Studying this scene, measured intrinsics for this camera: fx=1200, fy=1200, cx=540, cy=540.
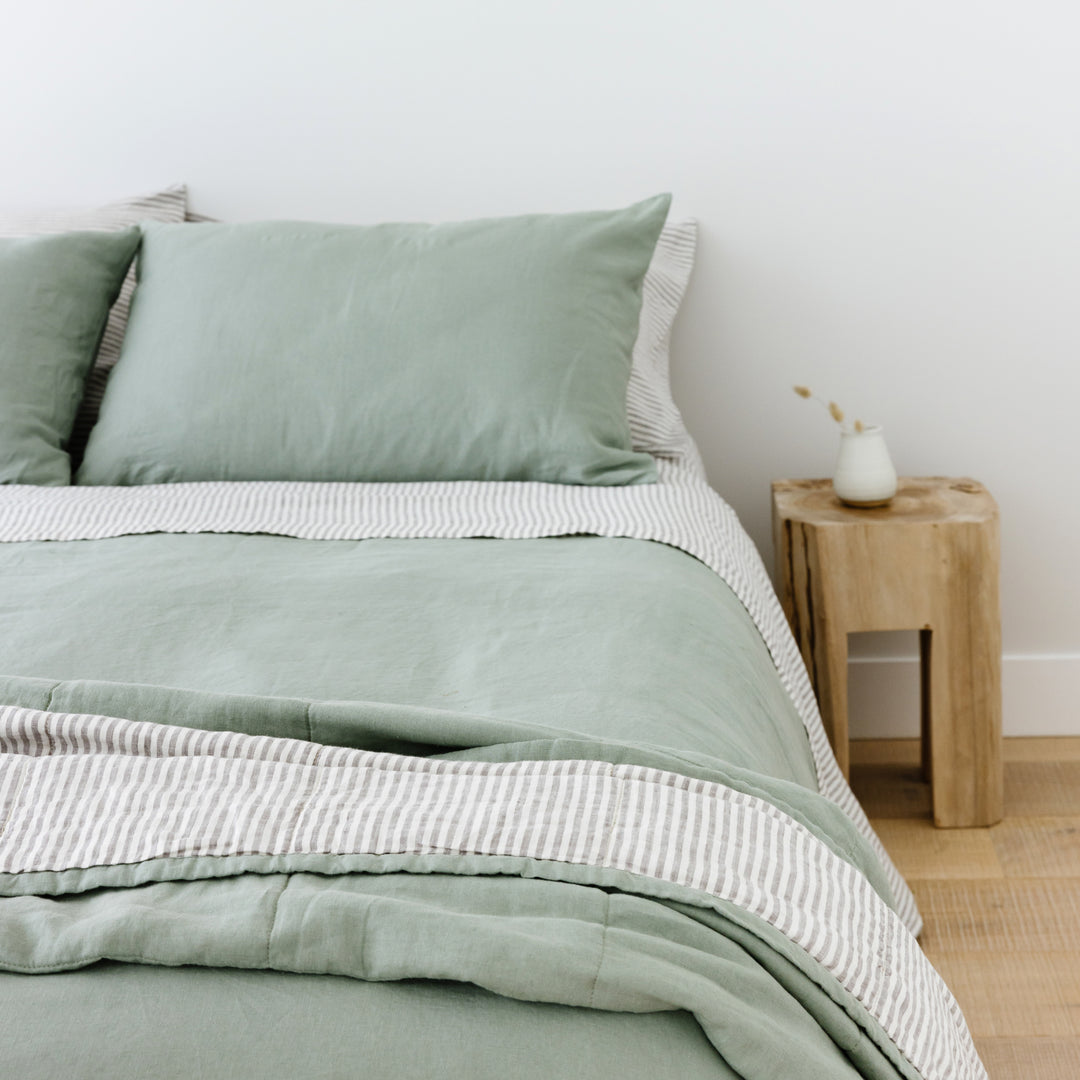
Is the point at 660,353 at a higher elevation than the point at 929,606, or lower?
higher

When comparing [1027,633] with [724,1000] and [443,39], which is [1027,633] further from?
[724,1000]

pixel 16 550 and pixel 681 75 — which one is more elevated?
pixel 681 75

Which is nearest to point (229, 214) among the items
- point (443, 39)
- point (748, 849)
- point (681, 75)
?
point (443, 39)

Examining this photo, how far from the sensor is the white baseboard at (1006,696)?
2.26 m

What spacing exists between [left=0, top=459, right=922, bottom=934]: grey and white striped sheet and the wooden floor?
0.35ft

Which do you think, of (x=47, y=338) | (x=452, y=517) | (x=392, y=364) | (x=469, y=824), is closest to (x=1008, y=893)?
(x=452, y=517)

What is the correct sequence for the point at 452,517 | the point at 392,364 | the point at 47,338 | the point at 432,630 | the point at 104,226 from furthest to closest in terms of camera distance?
the point at 104,226 → the point at 47,338 → the point at 392,364 → the point at 452,517 → the point at 432,630

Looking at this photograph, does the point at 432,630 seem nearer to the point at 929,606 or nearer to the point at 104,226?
the point at 929,606

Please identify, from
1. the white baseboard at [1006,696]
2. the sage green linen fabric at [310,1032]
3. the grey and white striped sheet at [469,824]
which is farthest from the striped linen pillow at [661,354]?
the sage green linen fabric at [310,1032]

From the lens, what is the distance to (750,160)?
6.93 feet

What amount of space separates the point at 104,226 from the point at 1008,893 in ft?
5.97

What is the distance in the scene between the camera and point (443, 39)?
2.12 metres

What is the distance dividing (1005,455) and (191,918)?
1.86m

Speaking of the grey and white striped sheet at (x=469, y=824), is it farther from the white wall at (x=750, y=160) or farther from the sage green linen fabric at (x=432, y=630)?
the white wall at (x=750, y=160)
